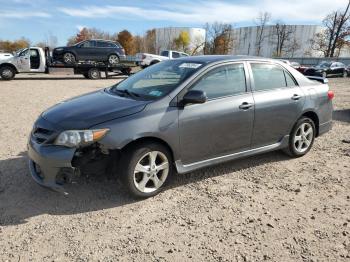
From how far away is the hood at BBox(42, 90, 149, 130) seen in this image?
138 inches

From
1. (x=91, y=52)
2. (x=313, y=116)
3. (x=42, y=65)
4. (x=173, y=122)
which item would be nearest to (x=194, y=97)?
(x=173, y=122)

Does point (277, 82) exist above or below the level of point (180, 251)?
above

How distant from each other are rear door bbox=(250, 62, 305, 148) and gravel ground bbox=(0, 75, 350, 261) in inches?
22.1

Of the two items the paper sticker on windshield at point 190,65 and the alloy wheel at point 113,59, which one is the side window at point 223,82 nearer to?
the paper sticker on windshield at point 190,65

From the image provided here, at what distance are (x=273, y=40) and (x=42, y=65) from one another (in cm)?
7495

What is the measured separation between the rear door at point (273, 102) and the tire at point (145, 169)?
4.80 ft

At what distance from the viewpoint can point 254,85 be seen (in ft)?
14.9

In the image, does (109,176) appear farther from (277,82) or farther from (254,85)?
(277,82)

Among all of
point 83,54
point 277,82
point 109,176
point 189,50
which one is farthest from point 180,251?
point 189,50

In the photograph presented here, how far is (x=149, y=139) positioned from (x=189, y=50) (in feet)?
270

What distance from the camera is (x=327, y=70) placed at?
27.6 m

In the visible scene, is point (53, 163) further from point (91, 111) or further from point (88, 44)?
point (88, 44)

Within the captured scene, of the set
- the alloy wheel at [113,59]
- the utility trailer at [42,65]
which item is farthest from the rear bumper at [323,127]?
the alloy wheel at [113,59]

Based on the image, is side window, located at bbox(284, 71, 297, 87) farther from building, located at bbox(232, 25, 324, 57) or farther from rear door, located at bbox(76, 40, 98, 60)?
building, located at bbox(232, 25, 324, 57)
